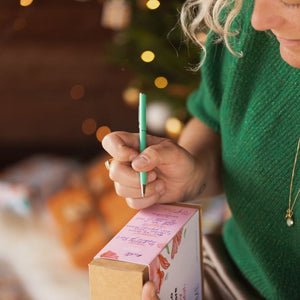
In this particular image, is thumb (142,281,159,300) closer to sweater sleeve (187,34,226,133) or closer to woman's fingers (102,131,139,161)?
woman's fingers (102,131,139,161)

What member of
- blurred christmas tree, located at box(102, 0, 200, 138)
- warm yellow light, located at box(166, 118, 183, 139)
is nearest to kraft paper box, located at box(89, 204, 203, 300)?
blurred christmas tree, located at box(102, 0, 200, 138)

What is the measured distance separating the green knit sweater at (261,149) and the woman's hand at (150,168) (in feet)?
0.29

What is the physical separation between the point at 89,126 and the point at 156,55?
2.76 feet

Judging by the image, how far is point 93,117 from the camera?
7.64 ft

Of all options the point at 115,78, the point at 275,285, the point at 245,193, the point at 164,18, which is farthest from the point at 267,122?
the point at 115,78

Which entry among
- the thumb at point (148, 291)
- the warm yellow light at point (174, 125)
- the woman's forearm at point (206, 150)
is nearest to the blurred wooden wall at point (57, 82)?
the warm yellow light at point (174, 125)

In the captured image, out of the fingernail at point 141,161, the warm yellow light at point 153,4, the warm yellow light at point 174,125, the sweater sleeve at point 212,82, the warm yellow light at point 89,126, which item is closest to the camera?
the fingernail at point 141,161

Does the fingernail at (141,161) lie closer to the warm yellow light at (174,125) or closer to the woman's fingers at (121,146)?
the woman's fingers at (121,146)

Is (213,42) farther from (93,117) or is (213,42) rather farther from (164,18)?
(93,117)

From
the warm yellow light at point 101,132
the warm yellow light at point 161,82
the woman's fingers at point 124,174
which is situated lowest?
the warm yellow light at point 101,132

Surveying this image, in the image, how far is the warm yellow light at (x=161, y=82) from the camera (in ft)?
5.37

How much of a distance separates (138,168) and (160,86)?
0.91m

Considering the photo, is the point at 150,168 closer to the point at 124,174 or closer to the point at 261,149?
the point at 124,174

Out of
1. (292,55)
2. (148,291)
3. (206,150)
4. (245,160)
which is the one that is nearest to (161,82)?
(206,150)
